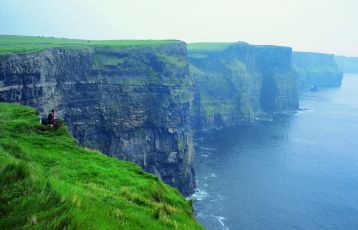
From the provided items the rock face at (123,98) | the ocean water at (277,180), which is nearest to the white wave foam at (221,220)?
the ocean water at (277,180)

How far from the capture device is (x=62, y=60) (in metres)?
87.9

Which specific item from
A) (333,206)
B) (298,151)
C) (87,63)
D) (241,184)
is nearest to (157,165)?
(241,184)

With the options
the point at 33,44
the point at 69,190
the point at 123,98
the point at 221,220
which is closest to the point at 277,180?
the point at 221,220

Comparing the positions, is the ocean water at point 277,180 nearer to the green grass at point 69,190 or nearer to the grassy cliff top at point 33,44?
the grassy cliff top at point 33,44

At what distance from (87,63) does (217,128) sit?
109 metres

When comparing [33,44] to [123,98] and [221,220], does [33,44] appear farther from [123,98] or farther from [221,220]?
[221,220]

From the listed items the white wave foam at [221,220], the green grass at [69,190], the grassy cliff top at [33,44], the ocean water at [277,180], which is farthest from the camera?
the ocean water at [277,180]

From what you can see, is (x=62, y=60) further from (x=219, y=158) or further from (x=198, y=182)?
(x=219, y=158)

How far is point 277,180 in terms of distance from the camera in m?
116

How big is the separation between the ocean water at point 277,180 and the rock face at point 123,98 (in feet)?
44.2

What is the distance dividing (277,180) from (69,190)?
108000 millimetres

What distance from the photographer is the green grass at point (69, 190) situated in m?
12.0

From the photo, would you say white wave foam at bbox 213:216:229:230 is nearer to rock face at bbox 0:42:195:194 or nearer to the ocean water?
the ocean water

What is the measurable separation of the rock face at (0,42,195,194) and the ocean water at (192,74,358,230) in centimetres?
1348
